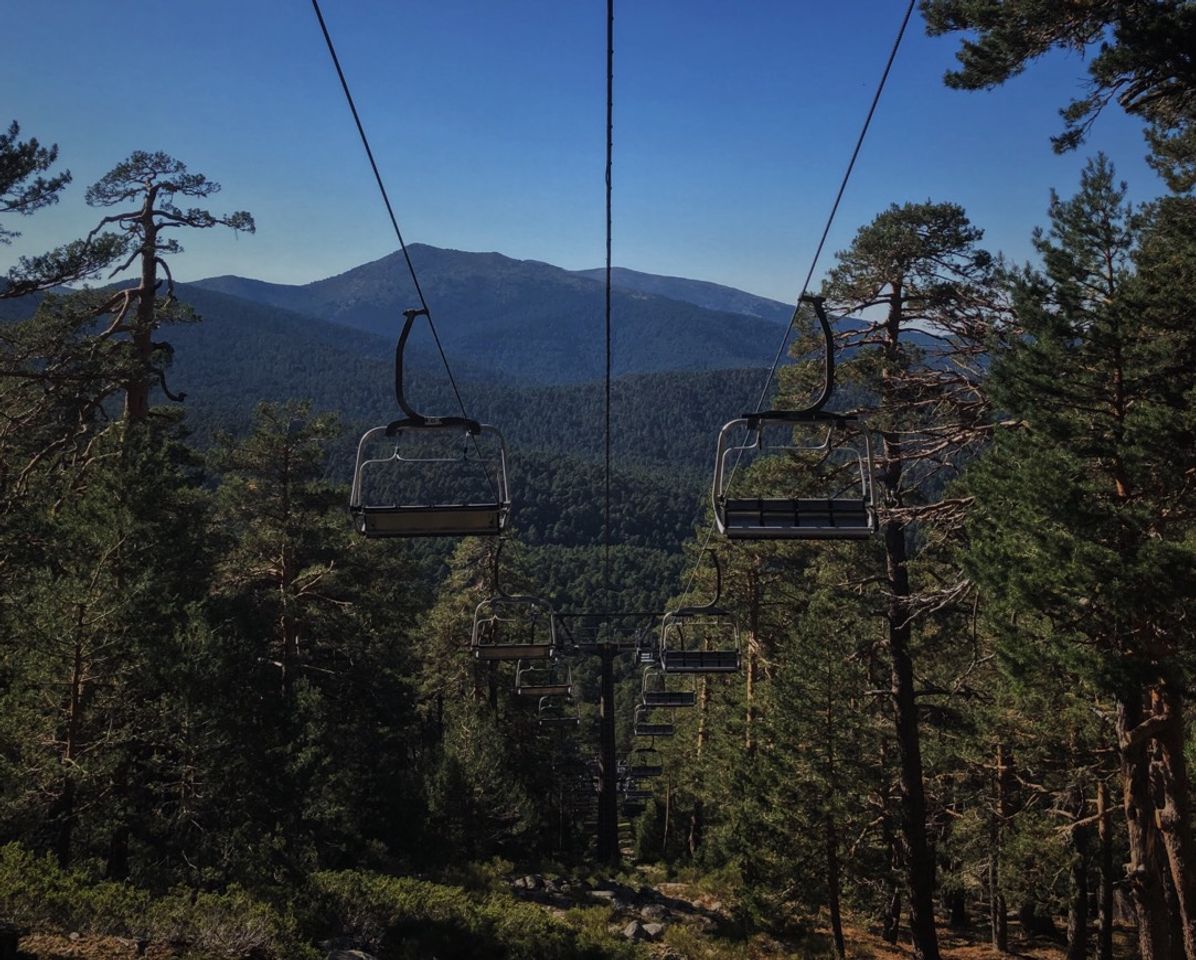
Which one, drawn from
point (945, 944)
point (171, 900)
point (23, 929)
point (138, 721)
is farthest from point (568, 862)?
point (23, 929)

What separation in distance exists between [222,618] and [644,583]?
3629 inches

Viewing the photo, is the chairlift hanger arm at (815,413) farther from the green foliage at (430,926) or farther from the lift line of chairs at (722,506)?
the green foliage at (430,926)

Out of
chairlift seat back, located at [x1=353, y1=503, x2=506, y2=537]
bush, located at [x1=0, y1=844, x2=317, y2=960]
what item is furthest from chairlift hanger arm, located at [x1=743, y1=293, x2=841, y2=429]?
bush, located at [x1=0, y1=844, x2=317, y2=960]

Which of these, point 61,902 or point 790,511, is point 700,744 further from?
point 790,511

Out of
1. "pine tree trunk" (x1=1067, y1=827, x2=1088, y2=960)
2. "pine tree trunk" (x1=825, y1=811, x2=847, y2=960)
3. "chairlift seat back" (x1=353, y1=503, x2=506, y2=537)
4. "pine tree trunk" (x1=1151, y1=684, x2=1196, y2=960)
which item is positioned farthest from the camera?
"pine tree trunk" (x1=825, y1=811, x2=847, y2=960)

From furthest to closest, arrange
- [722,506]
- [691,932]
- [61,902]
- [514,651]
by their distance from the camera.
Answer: [691,932]
[514,651]
[61,902]
[722,506]

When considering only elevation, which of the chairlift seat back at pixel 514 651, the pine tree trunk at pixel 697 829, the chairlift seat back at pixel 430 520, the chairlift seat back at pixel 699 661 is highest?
the chairlift seat back at pixel 430 520

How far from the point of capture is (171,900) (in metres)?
11.8

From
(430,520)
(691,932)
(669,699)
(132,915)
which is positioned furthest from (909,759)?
(430,520)

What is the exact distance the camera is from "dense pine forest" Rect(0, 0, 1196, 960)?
423 inches

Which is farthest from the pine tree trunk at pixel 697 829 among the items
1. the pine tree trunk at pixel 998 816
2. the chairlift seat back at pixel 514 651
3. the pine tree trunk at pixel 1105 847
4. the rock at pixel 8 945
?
the rock at pixel 8 945

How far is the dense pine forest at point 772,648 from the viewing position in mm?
10750

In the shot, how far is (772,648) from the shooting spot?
28.6 m

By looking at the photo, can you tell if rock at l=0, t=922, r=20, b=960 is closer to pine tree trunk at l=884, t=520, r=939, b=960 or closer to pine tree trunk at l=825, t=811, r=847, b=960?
pine tree trunk at l=884, t=520, r=939, b=960
